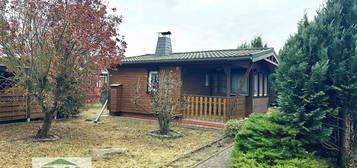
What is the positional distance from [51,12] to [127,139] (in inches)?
154

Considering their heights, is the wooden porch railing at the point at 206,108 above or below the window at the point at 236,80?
below

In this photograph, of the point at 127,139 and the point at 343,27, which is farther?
the point at 127,139

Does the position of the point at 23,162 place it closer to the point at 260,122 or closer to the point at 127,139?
the point at 127,139

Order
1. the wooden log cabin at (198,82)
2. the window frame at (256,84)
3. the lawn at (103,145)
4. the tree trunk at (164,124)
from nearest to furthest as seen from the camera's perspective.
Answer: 1. the lawn at (103,145)
2. the tree trunk at (164,124)
3. the wooden log cabin at (198,82)
4. the window frame at (256,84)

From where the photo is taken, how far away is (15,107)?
8.62m

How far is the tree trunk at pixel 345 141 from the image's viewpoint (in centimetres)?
379

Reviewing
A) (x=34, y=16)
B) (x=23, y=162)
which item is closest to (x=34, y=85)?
(x=34, y=16)

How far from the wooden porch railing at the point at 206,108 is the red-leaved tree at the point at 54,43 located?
3772 mm

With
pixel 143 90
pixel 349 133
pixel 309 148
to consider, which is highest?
pixel 143 90

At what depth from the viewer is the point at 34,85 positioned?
18.8 ft

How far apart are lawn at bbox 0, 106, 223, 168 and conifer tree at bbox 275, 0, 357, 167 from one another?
269cm

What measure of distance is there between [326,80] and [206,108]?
196 inches

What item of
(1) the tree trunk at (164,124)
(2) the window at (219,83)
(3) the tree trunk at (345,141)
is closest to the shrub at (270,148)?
(3) the tree trunk at (345,141)

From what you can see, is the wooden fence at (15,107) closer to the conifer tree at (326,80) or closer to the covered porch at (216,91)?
the covered porch at (216,91)
